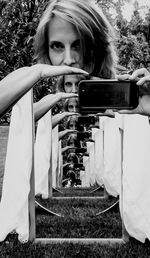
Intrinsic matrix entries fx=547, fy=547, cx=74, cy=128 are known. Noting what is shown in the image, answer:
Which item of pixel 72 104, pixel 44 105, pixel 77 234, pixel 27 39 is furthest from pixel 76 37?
pixel 27 39

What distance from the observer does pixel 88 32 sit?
1.66 m

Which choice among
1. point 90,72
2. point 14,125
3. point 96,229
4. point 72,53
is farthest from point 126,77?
point 96,229

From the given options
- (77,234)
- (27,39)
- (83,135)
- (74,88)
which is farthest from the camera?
(83,135)

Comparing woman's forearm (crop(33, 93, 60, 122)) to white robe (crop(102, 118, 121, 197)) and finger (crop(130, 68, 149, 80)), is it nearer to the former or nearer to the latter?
finger (crop(130, 68, 149, 80))

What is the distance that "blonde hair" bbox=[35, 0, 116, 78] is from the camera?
167 cm

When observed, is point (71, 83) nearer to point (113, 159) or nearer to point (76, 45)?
point (76, 45)

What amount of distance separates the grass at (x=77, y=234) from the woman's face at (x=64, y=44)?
92.4 inches

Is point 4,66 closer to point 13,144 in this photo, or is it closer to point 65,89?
point 13,144

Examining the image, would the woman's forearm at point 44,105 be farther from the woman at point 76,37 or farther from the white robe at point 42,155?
the white robe at point 42,155

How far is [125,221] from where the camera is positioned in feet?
13.9

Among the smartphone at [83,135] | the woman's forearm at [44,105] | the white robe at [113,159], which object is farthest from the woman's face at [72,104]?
the smartphone at [83,135]

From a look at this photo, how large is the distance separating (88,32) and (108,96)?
238mm

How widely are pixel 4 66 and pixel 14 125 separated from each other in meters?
6.25

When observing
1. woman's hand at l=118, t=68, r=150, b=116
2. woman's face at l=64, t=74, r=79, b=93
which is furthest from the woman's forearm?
woman's face at l=64, t=74, r=79, b=93
